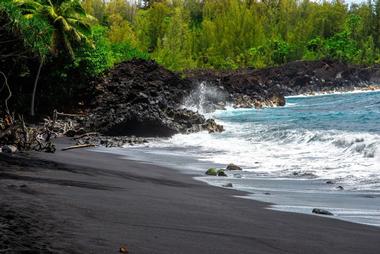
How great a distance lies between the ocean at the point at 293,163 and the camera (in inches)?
374

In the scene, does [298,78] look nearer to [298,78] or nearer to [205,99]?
[298,78]

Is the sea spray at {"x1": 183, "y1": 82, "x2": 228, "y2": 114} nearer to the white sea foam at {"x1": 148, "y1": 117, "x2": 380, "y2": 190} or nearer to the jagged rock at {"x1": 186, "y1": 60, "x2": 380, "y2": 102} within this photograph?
the jagged rock at {"x1": 186, "y1": 60, "x2": 380, "y2": 102}

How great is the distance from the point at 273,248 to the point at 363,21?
113217 mm

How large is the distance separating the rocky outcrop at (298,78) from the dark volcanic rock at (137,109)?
87.8 feet

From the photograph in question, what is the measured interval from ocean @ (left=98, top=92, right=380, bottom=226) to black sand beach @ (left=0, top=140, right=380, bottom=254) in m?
1.11

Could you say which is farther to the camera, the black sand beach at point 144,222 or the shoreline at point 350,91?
the shoreline at point 350,91

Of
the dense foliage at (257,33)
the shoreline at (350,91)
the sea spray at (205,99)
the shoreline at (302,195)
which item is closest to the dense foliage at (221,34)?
the dense foliage at (257,33)

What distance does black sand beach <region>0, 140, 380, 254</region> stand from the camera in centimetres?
492

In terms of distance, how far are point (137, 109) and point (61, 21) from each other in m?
7.73

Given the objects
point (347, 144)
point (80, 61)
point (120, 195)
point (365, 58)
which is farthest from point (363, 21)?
point (120, 195)

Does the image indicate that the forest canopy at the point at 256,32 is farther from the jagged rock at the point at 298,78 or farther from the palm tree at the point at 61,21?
the palm tree at the point at 61,21

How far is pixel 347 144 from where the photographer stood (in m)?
17.5

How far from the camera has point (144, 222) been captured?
6.24m

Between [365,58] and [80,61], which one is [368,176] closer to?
[80,61]
